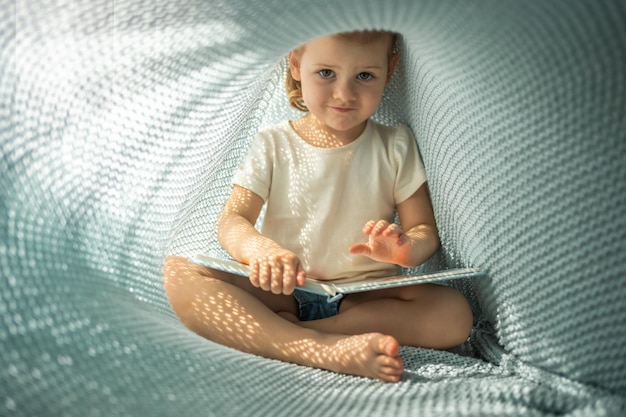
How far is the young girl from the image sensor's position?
906 mm

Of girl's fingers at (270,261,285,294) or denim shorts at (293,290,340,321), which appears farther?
denim shorts at (293,290,340,321)

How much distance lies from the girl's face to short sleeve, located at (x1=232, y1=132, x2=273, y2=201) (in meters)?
0.10

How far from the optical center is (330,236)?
1.09 metres

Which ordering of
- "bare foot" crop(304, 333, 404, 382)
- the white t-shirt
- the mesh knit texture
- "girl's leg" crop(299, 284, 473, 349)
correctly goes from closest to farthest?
the mesh knit texture < "bare foot" crop(304, 333, 404, 382) < "girl's leg" crop(299, 284, 473, 349) < the white t-shirt

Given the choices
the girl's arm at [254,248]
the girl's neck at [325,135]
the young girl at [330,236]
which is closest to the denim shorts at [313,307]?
the young girl at [330,236]

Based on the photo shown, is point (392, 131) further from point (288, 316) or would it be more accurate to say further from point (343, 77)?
point (288, 316)

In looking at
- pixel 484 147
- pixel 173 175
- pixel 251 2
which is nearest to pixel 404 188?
pixel 484 147

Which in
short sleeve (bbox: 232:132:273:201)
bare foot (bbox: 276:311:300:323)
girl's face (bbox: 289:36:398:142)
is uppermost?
girl's face (bbox: 289:36:398:142)

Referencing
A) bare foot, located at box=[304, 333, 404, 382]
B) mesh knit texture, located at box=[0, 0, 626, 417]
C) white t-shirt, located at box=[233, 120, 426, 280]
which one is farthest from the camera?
white t-shirt, located at box=[233, 120, 426, 280]

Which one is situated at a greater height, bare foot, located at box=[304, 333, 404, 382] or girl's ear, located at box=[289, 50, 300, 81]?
girl's ear, located at box=[289, 50, 300, 81]

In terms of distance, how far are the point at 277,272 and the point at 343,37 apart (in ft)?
1.10

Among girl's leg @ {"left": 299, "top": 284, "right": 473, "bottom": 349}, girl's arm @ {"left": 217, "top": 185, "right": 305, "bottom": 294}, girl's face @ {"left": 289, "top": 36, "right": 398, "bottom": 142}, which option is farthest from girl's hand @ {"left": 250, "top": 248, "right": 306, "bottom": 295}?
girl's face @ {"left": 289, "top": 36, "right": 398, "bottom": 142}

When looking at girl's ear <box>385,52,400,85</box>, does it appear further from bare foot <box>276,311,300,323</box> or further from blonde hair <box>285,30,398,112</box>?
bare foot <box>276,311,300,323</box>

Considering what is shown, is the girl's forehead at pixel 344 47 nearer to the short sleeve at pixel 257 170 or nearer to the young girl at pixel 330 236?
the young girl at pixel 330 236
